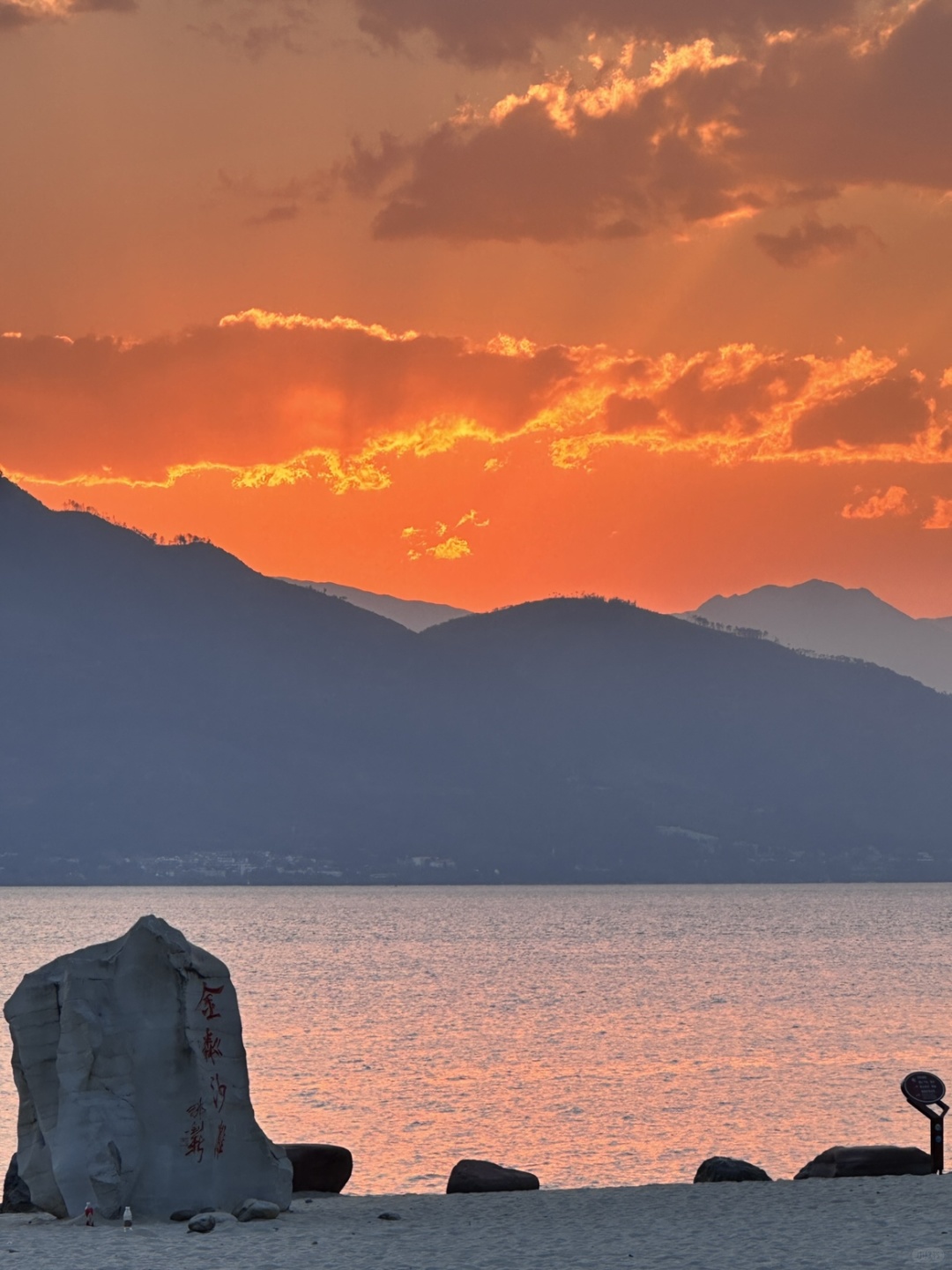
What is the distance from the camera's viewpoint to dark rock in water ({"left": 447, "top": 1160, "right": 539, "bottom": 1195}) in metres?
30.9

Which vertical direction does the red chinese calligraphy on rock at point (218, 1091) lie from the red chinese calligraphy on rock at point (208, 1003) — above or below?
below

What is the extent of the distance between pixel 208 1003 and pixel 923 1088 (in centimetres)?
1192

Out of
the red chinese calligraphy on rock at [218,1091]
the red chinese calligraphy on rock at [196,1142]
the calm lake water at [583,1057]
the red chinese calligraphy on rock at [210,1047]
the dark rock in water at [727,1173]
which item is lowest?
the calm lake water at [583,1057]

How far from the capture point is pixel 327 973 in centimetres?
11762

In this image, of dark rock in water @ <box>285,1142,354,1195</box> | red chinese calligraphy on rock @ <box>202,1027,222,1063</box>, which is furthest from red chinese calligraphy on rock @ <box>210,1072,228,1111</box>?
dark rock in water @ <box>285,1142,354,1195</box>

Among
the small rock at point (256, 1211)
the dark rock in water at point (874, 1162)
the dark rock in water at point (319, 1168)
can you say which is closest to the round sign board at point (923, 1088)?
the dark rock in water at point (874, 1162)

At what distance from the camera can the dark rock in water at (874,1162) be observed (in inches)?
1187

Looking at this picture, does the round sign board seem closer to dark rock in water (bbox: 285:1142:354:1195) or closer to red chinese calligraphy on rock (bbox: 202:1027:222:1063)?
dark rock in water (bbox: 285:1142:354:1195)

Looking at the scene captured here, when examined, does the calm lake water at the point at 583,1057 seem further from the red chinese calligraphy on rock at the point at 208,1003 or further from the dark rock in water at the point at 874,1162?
the red chinese calligraphy on rock at the point at 208,1003

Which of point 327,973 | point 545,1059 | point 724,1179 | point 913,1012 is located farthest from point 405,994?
point 724,1179

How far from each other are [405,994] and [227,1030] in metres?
72.4

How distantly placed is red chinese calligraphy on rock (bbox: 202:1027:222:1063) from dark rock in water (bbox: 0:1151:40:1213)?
366cm

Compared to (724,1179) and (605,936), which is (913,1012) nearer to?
(724,1179)

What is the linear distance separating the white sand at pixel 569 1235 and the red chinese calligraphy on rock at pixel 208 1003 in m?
3.06
